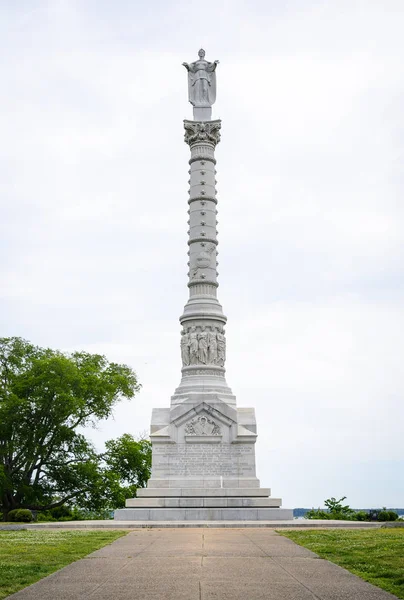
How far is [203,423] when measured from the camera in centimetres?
3189

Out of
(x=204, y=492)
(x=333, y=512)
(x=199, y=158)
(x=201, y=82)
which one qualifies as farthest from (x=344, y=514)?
(x=201, y=82)

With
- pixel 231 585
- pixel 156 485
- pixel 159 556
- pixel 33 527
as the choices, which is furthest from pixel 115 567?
pixel 156 485

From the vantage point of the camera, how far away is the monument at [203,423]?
28953 millimetres

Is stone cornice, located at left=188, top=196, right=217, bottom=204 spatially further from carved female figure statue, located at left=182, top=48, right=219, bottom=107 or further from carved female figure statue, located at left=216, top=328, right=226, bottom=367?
carved female figure statue, located at left=216, top=328, right=226, bottom=367

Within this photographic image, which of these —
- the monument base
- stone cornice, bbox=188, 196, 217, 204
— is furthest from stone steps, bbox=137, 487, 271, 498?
stone cornice, bbox=188, 196, 217, 204

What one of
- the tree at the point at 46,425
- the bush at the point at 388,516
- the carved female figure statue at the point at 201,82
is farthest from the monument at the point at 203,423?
the tree at the point at 46,425

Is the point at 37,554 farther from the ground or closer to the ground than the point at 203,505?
closer to the ground

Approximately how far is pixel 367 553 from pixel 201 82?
3131cm

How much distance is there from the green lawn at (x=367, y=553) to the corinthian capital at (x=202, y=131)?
24.1 metres

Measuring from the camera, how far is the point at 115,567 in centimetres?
1084

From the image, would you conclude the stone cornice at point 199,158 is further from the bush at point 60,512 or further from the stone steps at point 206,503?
the bush at point 60,512

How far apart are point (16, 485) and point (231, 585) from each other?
3170 cm

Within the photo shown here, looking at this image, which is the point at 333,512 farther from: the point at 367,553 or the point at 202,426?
the point at 367,553

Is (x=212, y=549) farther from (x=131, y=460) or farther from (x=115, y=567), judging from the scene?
(x=131, y=460)
